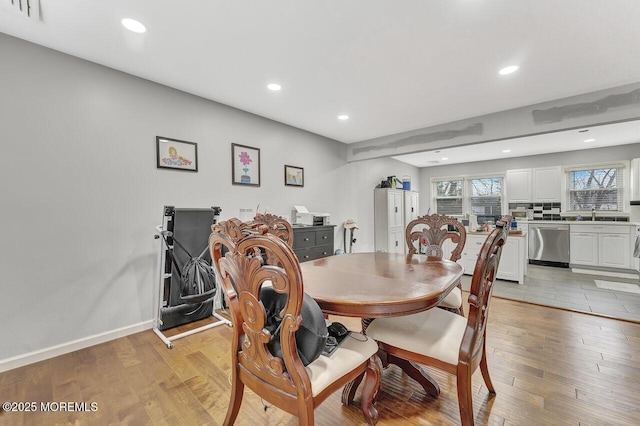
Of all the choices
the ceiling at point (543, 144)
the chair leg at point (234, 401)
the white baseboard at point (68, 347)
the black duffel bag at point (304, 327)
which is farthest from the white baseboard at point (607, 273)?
the white baseboard at point (68, 347)

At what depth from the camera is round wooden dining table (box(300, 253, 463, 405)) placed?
1.25m

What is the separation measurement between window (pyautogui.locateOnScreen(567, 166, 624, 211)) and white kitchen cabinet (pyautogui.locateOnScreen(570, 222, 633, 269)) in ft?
2.50

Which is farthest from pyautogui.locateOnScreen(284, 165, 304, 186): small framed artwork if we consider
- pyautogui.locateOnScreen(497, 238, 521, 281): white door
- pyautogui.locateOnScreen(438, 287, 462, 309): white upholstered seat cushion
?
pyautogui.locateOnScreen(497, 238, 521, 281): white door

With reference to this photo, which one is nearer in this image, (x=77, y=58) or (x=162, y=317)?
(x=77, y=58)

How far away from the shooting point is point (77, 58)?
92.1 inches

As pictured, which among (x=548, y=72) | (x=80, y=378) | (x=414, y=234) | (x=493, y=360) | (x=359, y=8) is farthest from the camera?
(x=414, y=234)

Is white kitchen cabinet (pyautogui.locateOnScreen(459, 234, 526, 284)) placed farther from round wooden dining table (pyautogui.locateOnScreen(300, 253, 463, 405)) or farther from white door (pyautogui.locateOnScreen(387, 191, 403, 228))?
round wooden dining table (pyautogui.locateOnScreen(300, 253, 463, 405))

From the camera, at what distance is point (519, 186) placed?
6.35m

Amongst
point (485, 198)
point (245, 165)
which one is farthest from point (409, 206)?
point (245, 165)

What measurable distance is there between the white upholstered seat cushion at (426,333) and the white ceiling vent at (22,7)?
2.95m

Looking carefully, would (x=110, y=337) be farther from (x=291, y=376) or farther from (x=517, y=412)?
(x=517, y=412)

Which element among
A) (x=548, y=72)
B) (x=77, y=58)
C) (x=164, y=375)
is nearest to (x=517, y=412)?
(x=164, y=375)

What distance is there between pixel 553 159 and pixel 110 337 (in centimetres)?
829

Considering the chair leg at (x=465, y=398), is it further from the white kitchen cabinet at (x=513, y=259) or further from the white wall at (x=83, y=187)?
the white kitchen cabinet at (x=513, y=259)
